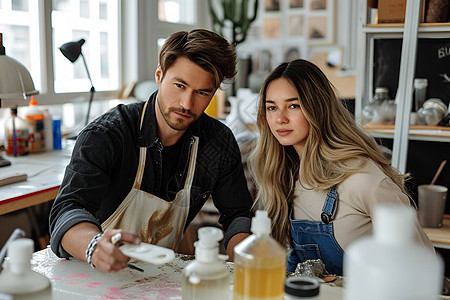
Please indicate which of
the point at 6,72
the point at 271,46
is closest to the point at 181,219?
the point at 6,72

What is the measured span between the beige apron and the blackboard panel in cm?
130

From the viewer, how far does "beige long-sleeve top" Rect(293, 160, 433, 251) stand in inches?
58.4

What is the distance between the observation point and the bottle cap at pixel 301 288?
827mm

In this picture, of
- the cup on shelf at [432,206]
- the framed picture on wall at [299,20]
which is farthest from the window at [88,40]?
the cup on shelf at [432,206]

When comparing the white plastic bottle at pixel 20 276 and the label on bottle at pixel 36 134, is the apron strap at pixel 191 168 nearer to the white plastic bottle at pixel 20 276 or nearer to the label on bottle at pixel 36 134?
the white plastic bottle at pixel 20 276

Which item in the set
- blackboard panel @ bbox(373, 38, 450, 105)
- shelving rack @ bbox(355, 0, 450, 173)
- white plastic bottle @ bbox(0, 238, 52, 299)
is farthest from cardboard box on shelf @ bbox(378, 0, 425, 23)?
white plastic bottle @ bbox(0, 238, 52, 299)

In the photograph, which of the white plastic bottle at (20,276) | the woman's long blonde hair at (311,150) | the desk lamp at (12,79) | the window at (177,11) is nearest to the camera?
the white plastic bottle at (20,276)

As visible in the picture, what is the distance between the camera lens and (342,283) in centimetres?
120

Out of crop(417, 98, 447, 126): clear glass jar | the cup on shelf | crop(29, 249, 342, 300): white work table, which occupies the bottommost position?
the cup on shelf

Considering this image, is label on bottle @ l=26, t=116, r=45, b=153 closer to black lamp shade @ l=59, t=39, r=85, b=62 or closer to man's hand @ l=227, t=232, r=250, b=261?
black lamp shade @ l=59, t=39, r=85, b=62

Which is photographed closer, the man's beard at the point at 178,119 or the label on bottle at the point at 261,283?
the label on bottle at the point at 261,283

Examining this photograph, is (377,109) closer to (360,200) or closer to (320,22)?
(360,200)

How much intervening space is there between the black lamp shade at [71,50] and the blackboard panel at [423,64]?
58.6 inches

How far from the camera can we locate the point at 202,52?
1608 millimetres
